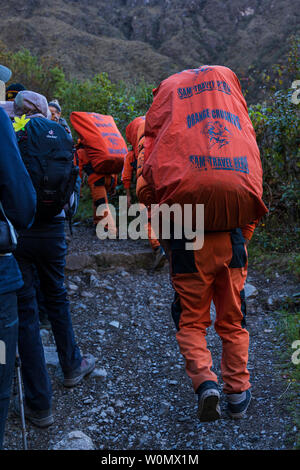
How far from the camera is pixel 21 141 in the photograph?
2.35m

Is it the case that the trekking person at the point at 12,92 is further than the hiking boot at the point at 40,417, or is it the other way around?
the trekking person at the point at 12,92

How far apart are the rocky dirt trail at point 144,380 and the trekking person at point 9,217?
87 centimetres

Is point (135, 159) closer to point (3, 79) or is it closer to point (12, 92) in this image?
point (12, 92)

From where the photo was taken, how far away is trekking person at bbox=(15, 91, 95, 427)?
2.38 m

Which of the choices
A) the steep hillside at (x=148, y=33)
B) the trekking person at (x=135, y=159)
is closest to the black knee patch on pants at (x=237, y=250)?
the trekking person at (x=135, y=159)

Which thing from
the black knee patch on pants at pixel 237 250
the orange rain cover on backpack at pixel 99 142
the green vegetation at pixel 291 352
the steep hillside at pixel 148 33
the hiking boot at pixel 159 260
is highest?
the steep hillside at pixel 148 33

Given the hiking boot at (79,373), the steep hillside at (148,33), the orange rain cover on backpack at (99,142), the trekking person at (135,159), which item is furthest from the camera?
the steep hillside at (148,33)

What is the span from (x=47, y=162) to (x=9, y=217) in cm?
75

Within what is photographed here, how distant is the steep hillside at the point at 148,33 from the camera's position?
1347 inches

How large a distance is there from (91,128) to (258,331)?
332 cm

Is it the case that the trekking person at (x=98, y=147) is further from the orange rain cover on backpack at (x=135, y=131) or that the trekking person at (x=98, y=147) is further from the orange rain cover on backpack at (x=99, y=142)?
the orange rain cover on backpack at (x=135, y=131)

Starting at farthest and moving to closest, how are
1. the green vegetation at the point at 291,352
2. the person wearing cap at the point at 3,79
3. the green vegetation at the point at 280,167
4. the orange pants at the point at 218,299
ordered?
the green vegetation at the point at 280,167 < the green vegetation at the point at 291,352 < the orange pants at the point at 218,299 < the person wearing cap at the point at 3,79

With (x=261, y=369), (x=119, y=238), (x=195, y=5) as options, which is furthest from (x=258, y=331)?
(x=195, y=5)

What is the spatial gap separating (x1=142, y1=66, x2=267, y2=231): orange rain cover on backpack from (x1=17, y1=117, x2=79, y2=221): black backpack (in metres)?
0.52
